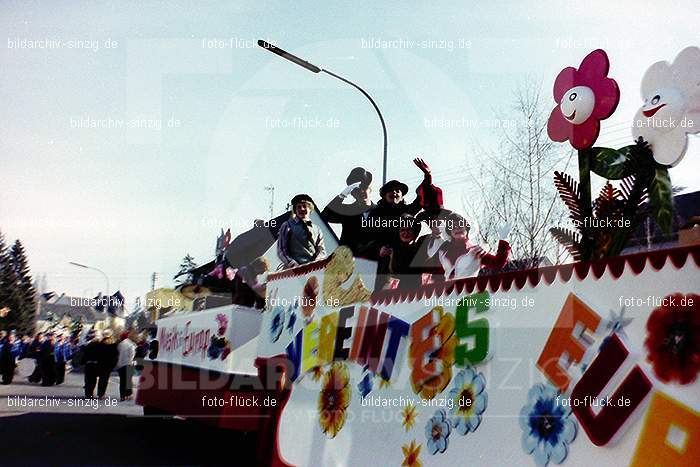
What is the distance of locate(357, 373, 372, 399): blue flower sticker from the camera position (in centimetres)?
656

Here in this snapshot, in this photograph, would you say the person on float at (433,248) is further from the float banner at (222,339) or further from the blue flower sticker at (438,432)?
the float banner at (222,339)

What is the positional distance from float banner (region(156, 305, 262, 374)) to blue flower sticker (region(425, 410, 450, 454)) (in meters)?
3.89

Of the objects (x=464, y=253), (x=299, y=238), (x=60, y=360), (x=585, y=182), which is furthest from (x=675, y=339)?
(x=60, y=360)

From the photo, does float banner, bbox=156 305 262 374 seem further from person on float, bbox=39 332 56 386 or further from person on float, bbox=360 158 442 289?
person on float, bbox=39 332 56 386

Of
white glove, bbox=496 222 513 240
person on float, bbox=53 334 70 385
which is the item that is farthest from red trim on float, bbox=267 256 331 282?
person on float, bbox=53 334 70 385

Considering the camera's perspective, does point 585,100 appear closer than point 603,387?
No

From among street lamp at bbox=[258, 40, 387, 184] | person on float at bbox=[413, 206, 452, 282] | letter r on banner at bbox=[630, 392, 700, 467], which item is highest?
street lamp at bbox=[258, 40, 387, 184]

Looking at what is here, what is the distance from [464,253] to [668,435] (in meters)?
2.85

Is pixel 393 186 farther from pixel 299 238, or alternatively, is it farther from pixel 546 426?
pixel 546 426

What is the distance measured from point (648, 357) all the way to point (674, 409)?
1.04ft

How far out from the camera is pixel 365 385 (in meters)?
6.62

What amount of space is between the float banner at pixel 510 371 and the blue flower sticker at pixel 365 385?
16mm

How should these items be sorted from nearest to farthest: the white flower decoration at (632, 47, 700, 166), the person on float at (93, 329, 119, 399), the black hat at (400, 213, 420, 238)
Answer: the white flower decoration at (632, 47, 700, 166) → the black hat at (400, 213, 420, 238) → the person on float at (93, 329, 119, 399)

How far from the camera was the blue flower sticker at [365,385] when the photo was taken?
656 centimetres
